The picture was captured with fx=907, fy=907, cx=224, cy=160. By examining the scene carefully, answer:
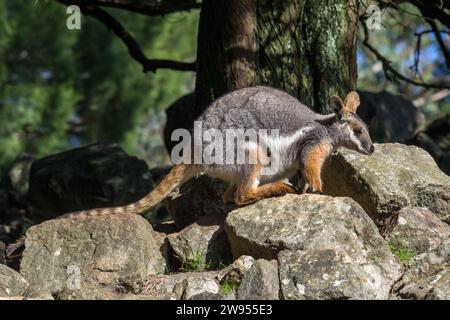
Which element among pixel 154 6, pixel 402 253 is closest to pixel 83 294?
pixel 402 253

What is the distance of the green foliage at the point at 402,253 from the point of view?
808 centimetres

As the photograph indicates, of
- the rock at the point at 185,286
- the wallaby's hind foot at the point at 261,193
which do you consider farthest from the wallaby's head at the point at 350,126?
the rock at the point at 185,286

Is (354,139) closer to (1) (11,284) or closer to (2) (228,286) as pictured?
(2) (228,286)

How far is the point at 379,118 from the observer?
1484 cm

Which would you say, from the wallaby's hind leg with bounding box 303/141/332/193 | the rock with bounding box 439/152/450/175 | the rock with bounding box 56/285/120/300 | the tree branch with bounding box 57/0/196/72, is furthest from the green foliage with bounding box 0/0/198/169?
the rock with bounding box 56/285/120/300

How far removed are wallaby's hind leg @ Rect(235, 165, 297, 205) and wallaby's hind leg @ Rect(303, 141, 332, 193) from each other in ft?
0.66

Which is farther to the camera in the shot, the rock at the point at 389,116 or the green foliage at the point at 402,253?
the rock at the point at 389,116

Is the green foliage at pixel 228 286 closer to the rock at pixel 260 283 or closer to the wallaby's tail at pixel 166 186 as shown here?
the rock at pixel 260 283

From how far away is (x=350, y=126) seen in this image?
9539 mm

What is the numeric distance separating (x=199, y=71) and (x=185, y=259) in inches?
104
